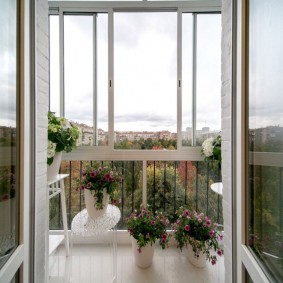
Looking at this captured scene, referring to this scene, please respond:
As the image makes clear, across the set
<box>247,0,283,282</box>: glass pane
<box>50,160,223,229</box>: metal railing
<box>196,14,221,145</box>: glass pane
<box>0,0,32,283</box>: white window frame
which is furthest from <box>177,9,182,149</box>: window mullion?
<box>0,0,32,283</box>: white window frame

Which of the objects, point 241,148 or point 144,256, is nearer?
point 241,148

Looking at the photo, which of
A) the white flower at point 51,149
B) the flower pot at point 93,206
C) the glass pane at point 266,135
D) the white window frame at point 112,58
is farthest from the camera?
the white window frame at point 112,58

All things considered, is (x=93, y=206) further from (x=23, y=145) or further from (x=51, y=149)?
(x=23, y=145)

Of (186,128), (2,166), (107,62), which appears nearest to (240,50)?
(186,128)

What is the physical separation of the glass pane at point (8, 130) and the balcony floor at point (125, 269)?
0.92 m

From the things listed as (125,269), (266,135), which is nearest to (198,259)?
(125,269)

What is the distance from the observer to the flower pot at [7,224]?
2.58 feet

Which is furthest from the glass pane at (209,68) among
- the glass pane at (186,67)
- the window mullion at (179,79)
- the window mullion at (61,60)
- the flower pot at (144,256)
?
the window mullion at (61,60)

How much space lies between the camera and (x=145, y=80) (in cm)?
193

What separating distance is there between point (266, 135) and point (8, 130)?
1.07 m

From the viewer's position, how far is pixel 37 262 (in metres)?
1.03

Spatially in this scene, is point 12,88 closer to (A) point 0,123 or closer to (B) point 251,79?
(A) point 0,123

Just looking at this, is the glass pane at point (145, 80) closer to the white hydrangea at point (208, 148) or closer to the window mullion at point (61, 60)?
the white hydrangea at point (208, 148)

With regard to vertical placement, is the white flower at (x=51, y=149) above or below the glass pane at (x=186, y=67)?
below
